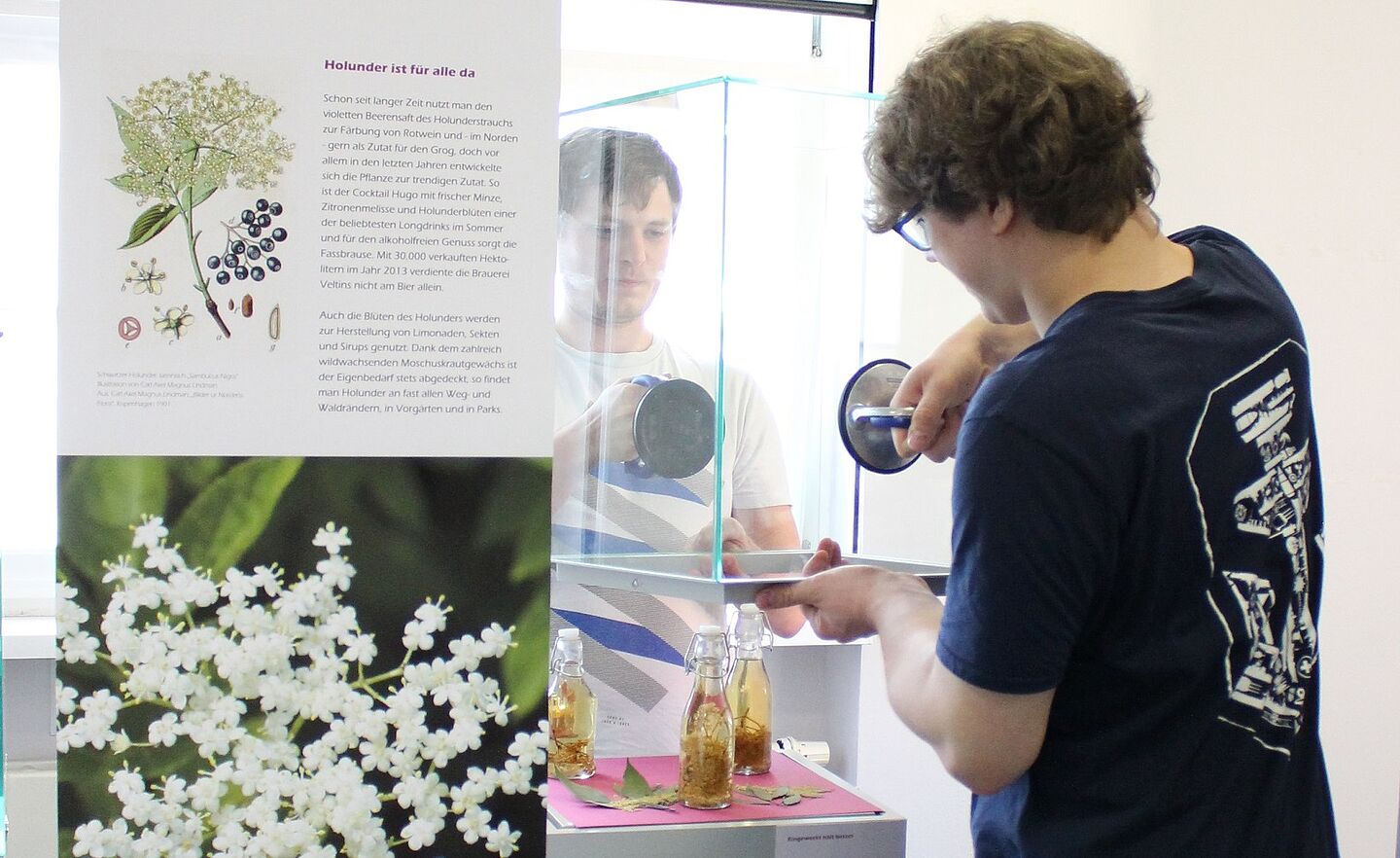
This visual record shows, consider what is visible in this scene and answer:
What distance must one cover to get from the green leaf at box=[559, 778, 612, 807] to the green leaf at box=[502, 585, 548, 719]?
27 centimetres

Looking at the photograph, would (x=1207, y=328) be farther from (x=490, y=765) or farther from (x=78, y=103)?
(x=78, y=103)

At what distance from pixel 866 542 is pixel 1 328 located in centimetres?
171

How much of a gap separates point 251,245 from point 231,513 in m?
0.22

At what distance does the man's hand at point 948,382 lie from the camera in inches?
47.9

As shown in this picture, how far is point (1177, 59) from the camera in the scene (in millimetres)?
2104

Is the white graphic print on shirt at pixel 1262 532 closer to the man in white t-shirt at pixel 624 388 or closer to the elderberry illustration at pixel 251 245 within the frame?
the man in white t-shirt at pixel 624 388

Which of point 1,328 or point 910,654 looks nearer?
point 910,654

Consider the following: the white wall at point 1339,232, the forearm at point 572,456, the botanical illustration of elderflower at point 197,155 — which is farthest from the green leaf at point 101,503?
the white wall at point 1339,232

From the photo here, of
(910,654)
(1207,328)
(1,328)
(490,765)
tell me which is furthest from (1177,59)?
(1,328)

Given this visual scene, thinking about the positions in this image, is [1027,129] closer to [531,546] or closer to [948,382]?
[948,382]

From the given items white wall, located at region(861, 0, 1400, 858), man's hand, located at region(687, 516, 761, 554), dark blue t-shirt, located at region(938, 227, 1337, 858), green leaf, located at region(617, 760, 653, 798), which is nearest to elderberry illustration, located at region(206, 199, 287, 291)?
man's hand, located at region(687, 516, 761, 554)

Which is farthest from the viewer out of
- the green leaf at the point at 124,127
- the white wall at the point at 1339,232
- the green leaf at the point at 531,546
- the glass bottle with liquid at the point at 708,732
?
the white wall at the point at 1339,232

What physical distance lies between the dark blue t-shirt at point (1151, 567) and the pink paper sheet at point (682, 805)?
1.21ft

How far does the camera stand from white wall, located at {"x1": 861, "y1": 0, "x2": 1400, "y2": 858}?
178cm
